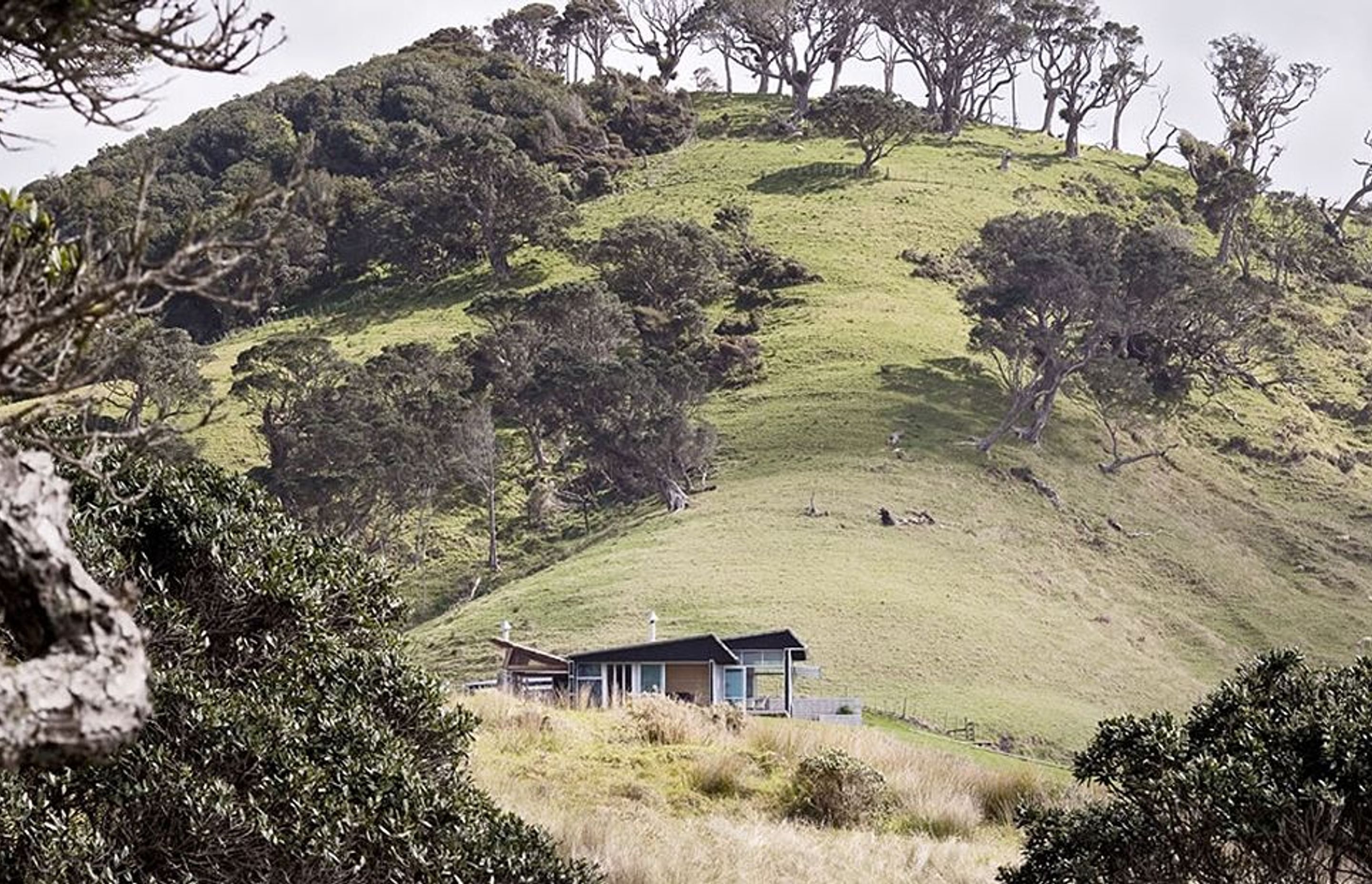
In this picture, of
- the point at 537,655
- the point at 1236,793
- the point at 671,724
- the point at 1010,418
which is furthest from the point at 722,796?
the point at 1010,418

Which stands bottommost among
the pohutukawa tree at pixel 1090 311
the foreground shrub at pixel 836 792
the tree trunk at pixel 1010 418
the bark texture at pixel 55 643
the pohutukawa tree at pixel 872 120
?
the tree trunk at pixel 1010 418

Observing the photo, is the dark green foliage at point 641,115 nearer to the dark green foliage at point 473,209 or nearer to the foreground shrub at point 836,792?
the dark green foliage at point 473,209

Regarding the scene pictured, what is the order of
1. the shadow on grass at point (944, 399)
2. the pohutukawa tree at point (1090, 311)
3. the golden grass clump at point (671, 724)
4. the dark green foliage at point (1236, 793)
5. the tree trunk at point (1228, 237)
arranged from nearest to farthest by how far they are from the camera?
the dark green foliage at point (1236, 793) < the golden grass clump at point (671, 724) < the shadow on grass at point (944, 399) < the pohutukawa tree at point (1090, 311) < the tree trunk at point (1228, 237)

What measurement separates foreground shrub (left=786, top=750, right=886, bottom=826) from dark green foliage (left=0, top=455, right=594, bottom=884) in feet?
34.8

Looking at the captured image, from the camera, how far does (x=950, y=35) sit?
126000 millimetres

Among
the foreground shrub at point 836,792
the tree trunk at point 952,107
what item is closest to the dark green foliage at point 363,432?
the foreground shrub at point 836,792

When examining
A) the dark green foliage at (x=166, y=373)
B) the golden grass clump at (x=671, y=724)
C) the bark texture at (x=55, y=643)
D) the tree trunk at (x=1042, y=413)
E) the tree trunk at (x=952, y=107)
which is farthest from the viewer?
the tree trunk at (x=952, y=107)

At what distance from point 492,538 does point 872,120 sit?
2185 inches

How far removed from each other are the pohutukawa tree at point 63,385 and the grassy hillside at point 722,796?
13.1 m

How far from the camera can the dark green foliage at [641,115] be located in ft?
390

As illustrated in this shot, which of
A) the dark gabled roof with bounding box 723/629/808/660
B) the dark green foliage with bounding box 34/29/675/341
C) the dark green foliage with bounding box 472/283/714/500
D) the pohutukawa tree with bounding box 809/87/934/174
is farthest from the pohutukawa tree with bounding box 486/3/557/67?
the dark gabled roof with bounding box 723/629/808/660

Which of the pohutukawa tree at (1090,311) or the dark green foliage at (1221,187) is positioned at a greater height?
the dark green foliage at (1221,187)

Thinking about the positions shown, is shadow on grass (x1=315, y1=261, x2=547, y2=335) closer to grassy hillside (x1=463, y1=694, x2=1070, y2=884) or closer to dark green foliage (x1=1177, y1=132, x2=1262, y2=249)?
dark green foliage (x1=1177, y1=132, x2=1262, y2=249)

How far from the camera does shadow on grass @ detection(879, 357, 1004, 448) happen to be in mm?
69812
